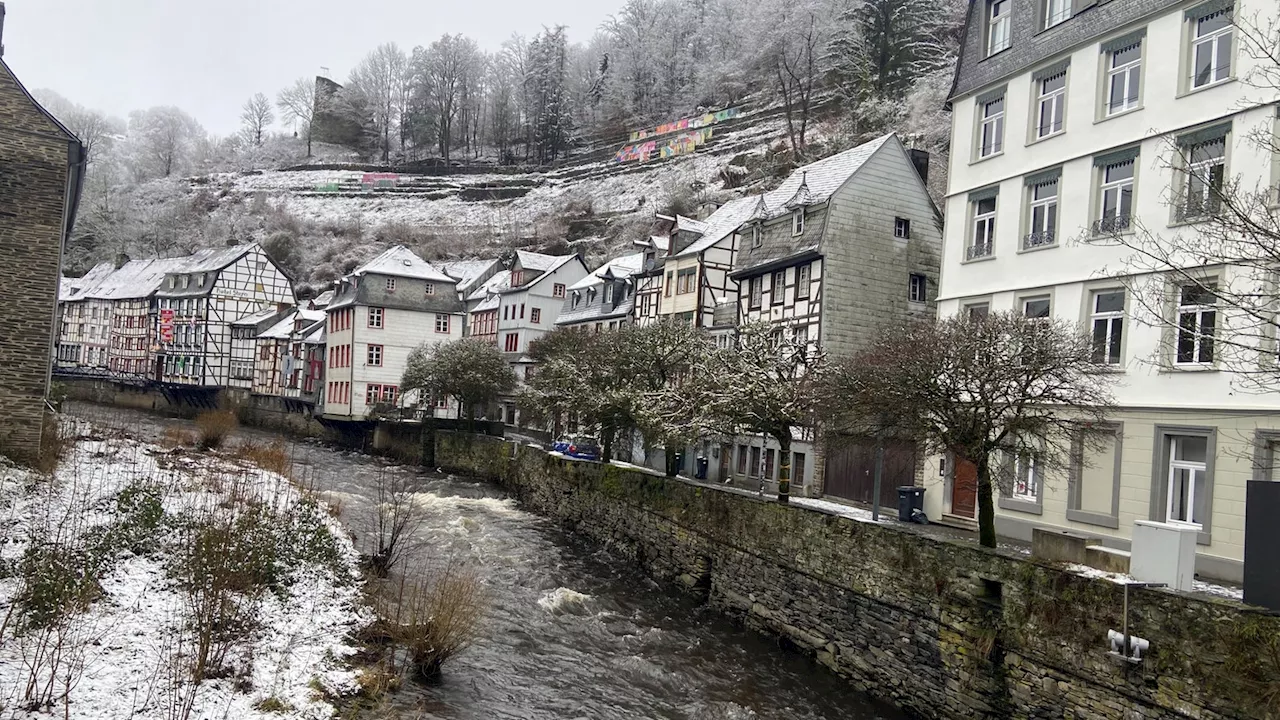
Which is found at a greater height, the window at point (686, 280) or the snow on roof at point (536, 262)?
the snow on roof at point (536, 262)

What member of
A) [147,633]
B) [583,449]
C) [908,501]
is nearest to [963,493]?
[908,501]

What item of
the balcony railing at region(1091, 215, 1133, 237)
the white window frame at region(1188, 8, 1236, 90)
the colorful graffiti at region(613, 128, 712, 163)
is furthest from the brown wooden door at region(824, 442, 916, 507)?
the colorful graffiti at region(613, 128, 712, 163)

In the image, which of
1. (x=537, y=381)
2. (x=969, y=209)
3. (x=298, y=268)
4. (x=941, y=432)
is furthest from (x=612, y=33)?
(x=941, y=432)

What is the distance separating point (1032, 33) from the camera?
20.0 meters

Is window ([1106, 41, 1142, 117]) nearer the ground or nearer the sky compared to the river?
nearer the sky

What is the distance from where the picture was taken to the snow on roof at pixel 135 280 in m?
74.6

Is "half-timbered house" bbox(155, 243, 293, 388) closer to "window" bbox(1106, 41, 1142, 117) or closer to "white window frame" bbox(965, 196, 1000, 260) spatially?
"white window frame" bbox(965, 196, 1000, 260)

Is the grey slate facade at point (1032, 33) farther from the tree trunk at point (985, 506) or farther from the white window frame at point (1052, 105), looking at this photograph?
the tree trunk at point (985, 506)

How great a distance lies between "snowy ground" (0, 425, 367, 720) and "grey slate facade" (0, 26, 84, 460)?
67.9 inches

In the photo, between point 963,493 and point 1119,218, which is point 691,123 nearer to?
point 963,493

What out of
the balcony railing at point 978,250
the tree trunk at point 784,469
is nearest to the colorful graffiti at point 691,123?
the balcony railing at point 978,250

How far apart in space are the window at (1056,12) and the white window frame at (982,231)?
4.03 m

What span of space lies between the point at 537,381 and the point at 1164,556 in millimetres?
27340

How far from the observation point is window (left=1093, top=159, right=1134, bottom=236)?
17.1m
